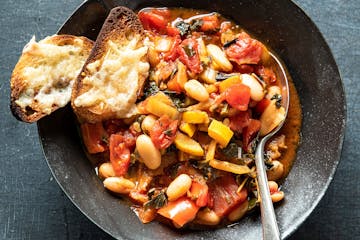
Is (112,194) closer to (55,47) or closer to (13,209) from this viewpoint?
(13,209)

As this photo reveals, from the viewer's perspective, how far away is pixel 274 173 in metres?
3.65

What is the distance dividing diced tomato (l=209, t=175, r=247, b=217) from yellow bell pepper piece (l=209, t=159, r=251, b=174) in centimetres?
10

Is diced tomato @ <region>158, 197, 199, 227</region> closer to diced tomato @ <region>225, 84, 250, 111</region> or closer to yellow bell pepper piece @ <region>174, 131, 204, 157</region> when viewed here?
yellow bell pepper piece @ <region>174, 131, 204, 157</region>

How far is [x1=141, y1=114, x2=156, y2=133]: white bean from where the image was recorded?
3.43 metres

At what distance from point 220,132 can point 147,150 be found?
1.50ft

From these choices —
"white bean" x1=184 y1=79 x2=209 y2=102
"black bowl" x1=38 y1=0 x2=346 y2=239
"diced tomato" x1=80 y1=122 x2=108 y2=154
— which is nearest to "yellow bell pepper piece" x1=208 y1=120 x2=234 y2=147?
"white bean" x1=184 y1=79 x2=209 y2=102

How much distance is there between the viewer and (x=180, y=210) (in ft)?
11.3

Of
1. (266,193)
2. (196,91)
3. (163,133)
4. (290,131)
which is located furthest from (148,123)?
(290,131)

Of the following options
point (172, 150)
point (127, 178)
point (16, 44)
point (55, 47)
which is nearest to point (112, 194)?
point (127, 178)

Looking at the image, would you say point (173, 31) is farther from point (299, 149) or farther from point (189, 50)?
point (299, 149)

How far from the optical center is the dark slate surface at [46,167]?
3.80 m

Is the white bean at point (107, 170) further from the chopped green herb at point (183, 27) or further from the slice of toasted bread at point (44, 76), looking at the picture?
the chopped green herb at point (183, 27)

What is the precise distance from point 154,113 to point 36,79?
2.47 feet

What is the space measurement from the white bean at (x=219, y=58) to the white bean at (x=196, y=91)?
23cm
